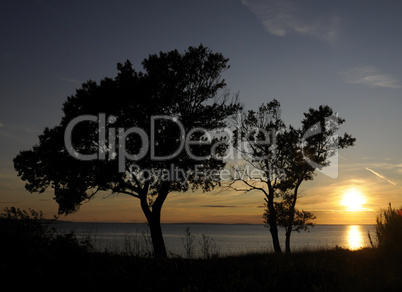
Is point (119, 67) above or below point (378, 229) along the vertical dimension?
above

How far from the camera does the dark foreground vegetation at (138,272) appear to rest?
10250mm

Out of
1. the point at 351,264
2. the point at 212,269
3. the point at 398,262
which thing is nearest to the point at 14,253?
the point at 212,269

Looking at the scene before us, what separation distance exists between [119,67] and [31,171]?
361 inches

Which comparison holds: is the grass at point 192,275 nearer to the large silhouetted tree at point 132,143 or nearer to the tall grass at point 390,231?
the tall grass at point 390,231

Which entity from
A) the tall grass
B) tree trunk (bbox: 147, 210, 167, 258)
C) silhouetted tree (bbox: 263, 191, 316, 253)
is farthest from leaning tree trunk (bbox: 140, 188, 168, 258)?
the tall grass

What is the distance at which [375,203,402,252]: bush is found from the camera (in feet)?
58.7

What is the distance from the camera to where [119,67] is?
82.3 feet

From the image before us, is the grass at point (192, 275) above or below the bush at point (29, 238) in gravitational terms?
below

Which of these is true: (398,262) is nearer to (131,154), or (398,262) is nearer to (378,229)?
(378,229)

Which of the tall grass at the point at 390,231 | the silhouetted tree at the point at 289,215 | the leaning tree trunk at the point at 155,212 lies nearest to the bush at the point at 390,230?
the tall grass at the point at 390,231

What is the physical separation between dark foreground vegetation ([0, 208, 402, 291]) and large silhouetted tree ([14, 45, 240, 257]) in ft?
32.7

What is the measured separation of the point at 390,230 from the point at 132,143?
15.9m

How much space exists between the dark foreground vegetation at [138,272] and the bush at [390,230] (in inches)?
119

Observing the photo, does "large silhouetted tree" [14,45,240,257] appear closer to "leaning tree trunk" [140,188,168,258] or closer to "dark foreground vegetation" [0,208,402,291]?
"leaning tree trunk" [140,188,168,258]
